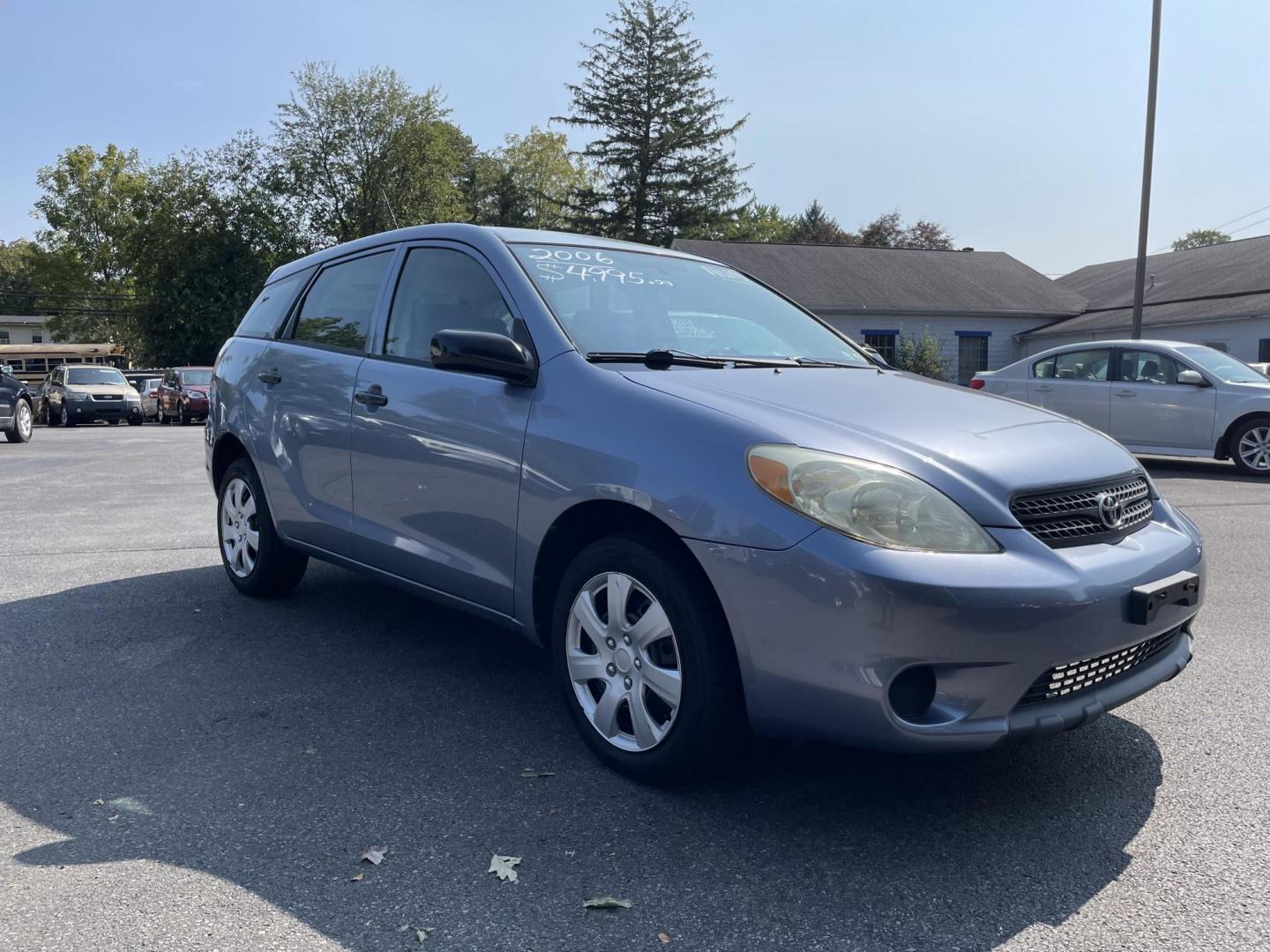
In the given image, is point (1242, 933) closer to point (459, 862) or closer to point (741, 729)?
point (741, 729)

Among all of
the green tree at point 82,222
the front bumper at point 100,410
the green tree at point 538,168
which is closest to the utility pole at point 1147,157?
the front bumper at point 100,410

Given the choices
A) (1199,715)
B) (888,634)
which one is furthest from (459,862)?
(1199,715)

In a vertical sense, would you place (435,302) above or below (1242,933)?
above

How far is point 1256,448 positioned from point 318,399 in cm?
1106

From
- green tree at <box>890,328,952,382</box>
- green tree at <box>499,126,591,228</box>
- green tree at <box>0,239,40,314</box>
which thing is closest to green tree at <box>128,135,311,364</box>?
green tree at <box>499,126,591,228</box>

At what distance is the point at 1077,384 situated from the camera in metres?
13.2

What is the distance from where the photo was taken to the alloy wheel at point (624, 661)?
124 inches

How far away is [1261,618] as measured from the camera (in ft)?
17.6

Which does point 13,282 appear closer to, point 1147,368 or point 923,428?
point 1147,368

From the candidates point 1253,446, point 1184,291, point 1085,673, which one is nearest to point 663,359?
point 1085,673

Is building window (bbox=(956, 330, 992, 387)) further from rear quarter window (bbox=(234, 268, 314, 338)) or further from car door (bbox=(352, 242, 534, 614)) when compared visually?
car door (bbox=(352, 242, 534, 614))

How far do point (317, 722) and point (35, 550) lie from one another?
14.8 feet

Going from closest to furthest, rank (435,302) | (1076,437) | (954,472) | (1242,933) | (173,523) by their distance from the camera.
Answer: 1. (1242,933)
2. (954,472)
3. (1076,437)
4. (435,302)
5. (173,523)

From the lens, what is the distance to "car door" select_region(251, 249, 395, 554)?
4.62m
